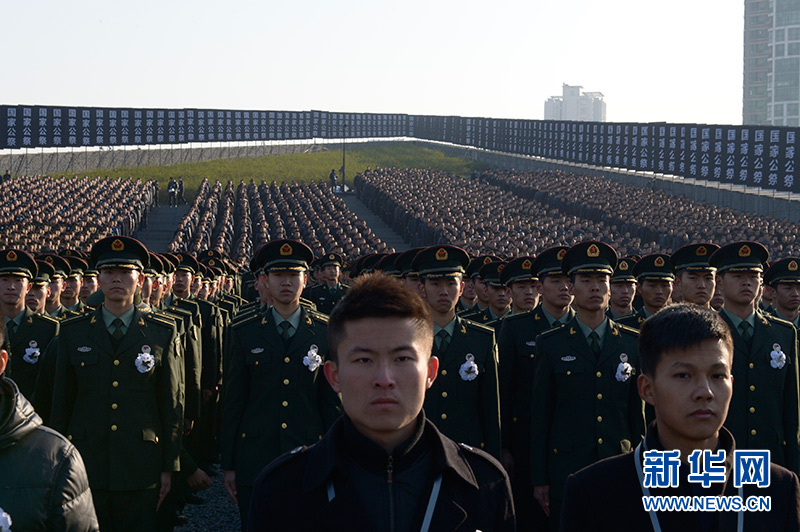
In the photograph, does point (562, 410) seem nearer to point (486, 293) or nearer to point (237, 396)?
point (237, 396)

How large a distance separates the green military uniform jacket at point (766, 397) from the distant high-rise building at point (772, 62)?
5215 inches

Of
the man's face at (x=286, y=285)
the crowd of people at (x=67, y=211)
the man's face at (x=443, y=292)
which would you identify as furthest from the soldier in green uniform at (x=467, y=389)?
the crowd of people at (x=67, y=211)

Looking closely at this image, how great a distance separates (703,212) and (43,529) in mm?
37152

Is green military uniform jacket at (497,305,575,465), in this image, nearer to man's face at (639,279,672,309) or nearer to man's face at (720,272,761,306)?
man's face at (720,272,761,306)

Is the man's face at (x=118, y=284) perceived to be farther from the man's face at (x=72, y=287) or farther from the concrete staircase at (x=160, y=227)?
the concrete staircase at (x=160, y=227)

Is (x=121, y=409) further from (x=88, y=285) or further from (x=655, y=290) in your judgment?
(x=88, y=285)

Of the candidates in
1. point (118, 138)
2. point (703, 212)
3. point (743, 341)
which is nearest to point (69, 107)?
point (118, 138)

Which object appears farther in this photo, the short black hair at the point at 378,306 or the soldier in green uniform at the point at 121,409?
the soldier in green uniform at the point at 121,409

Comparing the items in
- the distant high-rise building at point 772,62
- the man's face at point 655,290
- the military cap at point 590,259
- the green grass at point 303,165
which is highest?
the distant high-rise building at point 772,62

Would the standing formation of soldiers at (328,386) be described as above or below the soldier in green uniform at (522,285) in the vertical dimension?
below

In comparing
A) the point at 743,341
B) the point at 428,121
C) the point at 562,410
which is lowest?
the point at 562,410

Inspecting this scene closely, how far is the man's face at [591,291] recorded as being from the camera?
20.6 ft

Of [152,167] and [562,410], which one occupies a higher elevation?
[152,167]

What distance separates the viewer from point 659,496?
113 inches
